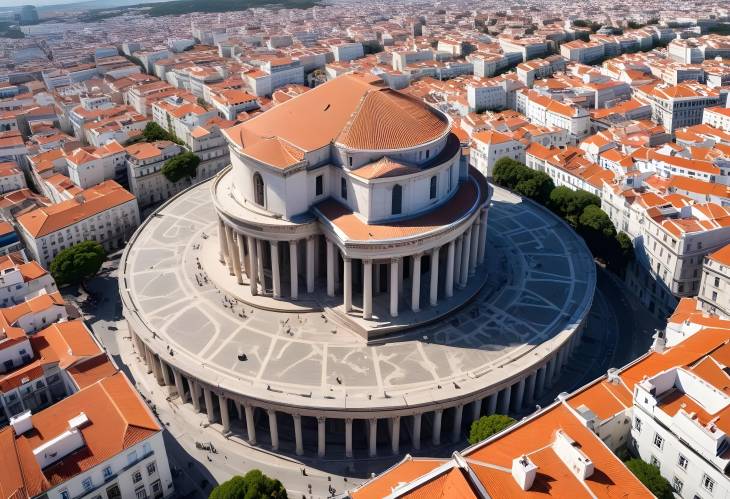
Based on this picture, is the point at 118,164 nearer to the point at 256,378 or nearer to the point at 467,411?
the point at 256,378

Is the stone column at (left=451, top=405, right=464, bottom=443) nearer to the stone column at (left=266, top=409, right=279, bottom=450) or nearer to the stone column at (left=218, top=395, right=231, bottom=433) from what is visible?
the stone column at (left=266, top=409, right=279, bottom=450)

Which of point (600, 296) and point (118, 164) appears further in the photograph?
point (118, 164)

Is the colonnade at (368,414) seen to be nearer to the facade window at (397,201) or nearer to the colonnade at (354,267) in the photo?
the colonnade at (354,267)

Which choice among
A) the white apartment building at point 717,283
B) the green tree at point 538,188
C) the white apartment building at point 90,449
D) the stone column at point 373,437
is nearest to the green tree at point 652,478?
the stone column at point 373,437

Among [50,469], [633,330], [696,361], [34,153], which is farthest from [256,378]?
[34,153]

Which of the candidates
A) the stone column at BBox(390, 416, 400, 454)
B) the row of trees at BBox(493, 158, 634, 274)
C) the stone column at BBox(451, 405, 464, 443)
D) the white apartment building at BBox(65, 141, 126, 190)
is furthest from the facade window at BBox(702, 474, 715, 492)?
the white apartment building at BBox(65, 141, 126, 190)

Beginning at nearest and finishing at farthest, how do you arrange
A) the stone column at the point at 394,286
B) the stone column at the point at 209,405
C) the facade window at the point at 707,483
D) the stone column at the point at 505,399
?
the facade window at the point at 707,483 → the stone column at the point at 209,405 → the stone column at the point at 505,399 → the stone column at the point at 394,286
